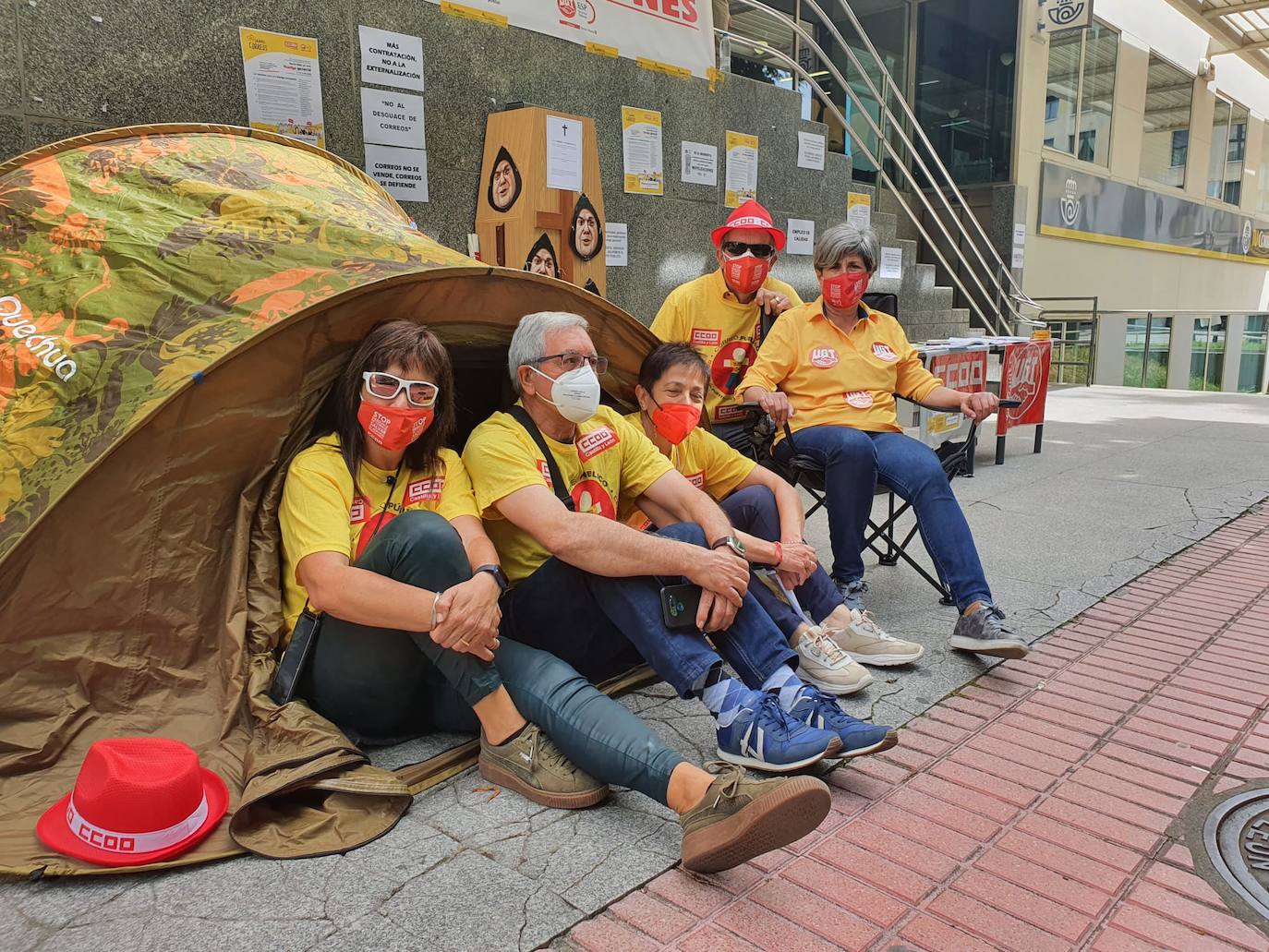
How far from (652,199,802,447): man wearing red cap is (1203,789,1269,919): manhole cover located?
2147 mm

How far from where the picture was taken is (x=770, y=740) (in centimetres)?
236

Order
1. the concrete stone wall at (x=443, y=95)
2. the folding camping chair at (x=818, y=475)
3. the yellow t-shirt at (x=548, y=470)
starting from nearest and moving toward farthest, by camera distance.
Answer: the yellow t-shirt at (x=548, y=470), the concrete stone wall at (x=443, y=95), the folding camping chair at (x=818, y=475)

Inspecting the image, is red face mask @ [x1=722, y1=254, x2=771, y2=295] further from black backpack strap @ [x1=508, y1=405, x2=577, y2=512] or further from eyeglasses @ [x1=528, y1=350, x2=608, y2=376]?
black backpack strap @ [x1=508, y1=405, x2=577, y2=512]

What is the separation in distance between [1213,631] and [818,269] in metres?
2.09

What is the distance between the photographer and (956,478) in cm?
653

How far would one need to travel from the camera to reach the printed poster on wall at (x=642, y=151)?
5781 mm

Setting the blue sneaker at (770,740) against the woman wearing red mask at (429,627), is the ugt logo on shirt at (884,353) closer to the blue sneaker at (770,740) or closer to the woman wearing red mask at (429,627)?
the blue sneaker at (770,740)

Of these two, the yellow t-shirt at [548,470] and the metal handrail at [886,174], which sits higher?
the metal handrail at [886,174]

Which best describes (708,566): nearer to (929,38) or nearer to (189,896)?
(189,896)

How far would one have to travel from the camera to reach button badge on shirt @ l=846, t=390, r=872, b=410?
150 inches

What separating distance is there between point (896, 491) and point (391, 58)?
10.5 ft

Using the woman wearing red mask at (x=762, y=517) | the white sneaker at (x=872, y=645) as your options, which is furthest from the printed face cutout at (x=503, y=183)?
the white sneaker at (x=872, y=645)

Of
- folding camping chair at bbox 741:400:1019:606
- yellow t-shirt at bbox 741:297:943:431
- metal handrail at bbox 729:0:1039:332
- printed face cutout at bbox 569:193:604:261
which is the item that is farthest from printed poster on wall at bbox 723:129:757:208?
folding camping chair at bbox 741:400:1019:606

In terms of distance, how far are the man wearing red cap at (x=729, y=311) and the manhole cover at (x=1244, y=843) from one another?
2147 millimetres
